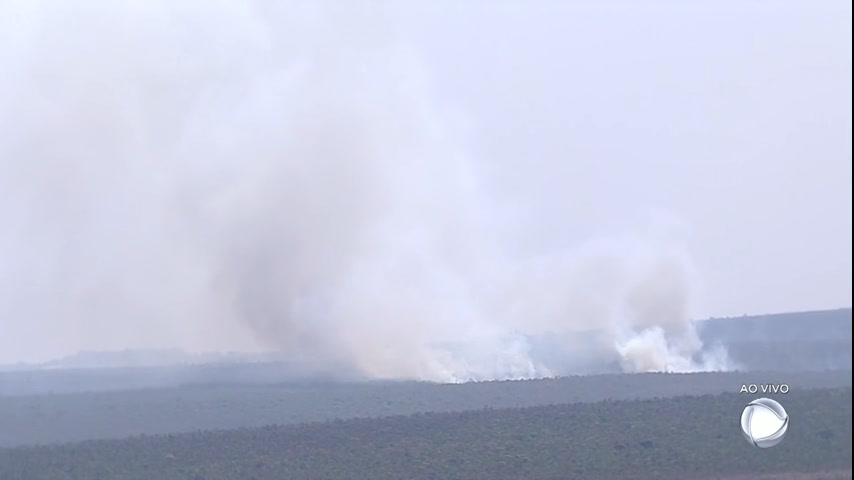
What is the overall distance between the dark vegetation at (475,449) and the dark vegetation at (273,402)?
12.4 feet

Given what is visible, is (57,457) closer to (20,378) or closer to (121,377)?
(121,377)

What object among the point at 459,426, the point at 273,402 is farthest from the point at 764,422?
the point at 273,402

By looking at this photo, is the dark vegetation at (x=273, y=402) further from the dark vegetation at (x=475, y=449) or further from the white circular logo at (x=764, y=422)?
the white circular logo at (x=764, y=422)

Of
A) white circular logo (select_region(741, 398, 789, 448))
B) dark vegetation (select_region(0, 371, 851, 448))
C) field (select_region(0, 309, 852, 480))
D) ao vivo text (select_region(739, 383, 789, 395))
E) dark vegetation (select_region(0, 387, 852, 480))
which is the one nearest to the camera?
white circular logo (select_region(741, 398, 789, 448))

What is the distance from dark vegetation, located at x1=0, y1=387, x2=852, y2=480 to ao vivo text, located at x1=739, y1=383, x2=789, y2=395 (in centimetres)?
61

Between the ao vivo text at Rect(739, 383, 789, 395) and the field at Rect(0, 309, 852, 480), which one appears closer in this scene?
the field at Rect(0, 309, 852, 480)

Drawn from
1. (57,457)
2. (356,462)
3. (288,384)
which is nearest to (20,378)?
(288,384)

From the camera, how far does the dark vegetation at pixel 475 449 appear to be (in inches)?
1435

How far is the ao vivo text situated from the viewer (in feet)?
114

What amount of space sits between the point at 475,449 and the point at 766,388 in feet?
37.9

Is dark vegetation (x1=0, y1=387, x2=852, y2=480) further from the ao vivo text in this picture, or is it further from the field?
the ao vivo text

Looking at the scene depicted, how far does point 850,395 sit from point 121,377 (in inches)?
2235

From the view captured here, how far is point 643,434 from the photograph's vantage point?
138 feet

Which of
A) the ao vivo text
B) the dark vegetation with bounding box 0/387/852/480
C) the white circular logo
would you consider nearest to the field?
the dark vegetation with bounding box 0/387/852/480
